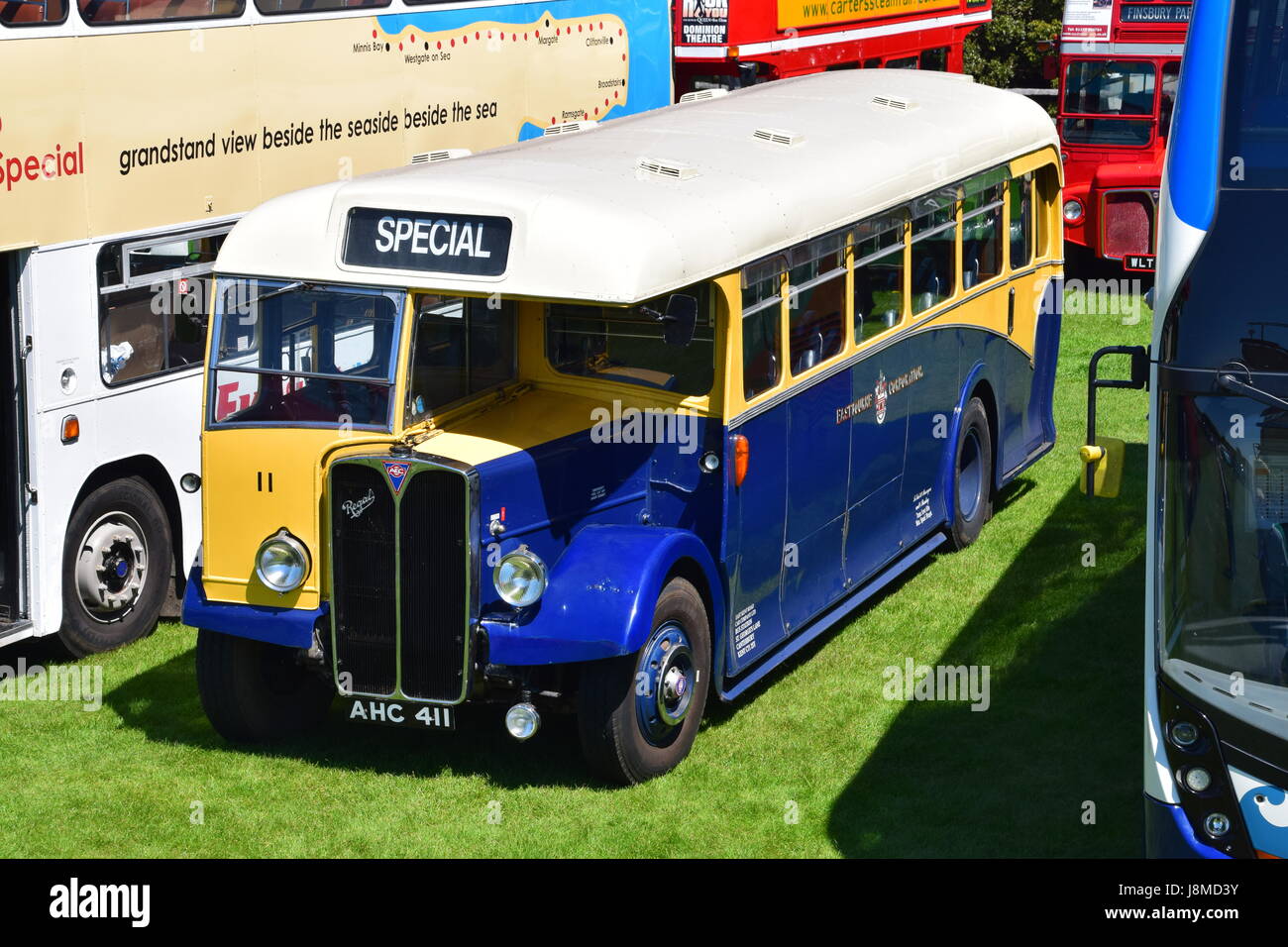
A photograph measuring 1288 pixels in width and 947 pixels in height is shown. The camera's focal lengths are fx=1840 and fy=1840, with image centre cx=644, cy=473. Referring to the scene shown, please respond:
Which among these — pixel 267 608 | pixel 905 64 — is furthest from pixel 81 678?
pixel 905 64

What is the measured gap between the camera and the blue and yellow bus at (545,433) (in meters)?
Result: 8.01

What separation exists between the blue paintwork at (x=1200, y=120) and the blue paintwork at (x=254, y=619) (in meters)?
4.15

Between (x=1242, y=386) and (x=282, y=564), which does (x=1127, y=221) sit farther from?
(x=1242, y=386)

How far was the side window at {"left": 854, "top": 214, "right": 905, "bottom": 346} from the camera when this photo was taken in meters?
10.2

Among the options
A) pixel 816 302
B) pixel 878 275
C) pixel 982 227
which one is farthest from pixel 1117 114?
pixel 816 302

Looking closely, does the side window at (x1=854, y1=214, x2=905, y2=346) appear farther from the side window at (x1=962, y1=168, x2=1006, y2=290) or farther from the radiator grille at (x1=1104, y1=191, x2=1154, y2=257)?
the radiator grille at (x1=1104, y1=191, x2=1154, y2=257)

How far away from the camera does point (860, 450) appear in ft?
34.0

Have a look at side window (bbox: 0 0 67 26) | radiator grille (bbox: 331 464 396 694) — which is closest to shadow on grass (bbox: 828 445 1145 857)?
radiator grille (bbox: 331 464 396 694)

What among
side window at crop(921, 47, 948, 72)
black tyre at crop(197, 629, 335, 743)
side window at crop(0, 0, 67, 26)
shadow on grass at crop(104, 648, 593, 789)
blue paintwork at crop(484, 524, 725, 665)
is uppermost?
side window at crop(0, 0, 67, 26)

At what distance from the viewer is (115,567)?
10672 millimetres

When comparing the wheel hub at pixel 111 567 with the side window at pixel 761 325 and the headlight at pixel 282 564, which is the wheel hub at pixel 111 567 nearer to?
the headlight at pixel 282 564

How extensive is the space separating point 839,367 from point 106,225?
4.16 m

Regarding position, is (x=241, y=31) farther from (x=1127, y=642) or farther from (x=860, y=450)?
(x=1127, y=642)

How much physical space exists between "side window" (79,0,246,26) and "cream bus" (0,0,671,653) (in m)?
0.01
